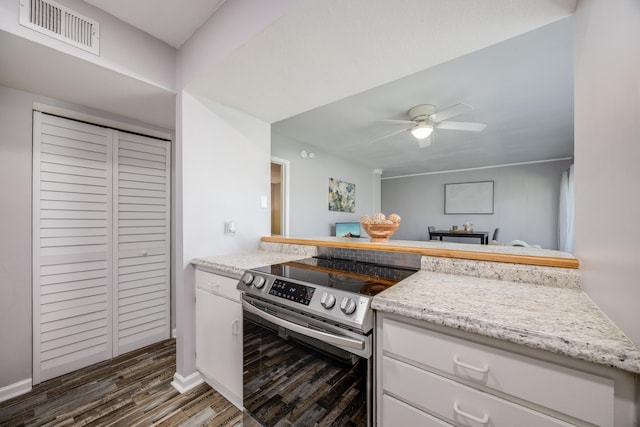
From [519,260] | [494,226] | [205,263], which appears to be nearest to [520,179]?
[494,226]

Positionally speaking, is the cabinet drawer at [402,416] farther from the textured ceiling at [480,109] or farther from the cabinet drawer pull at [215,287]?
the textured ceiling at [480,109]

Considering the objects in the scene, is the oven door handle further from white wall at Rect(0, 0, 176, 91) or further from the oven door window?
white wall at Rect(0, 0, 176, 91)

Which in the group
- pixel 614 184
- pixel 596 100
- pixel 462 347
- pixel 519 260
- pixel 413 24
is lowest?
pixel 462 347

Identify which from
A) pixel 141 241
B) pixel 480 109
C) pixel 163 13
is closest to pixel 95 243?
pixel 141 241

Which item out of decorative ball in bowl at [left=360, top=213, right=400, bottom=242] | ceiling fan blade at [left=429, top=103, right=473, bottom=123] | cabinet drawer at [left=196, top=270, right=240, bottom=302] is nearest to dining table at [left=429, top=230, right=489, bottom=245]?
ceiling fan blade at [left=429, top=103, right=473, bottom=123]

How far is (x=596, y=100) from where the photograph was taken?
2.59 feet

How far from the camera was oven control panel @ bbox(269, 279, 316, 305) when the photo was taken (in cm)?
107

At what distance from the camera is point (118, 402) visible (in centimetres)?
161

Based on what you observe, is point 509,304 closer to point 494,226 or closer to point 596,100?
point 596,100

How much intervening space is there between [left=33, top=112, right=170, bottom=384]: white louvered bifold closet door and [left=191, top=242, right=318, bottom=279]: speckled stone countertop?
0.88 m

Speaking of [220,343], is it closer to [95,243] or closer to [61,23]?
[95,243]

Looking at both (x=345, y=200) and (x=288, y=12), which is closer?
(x=288, y=12)

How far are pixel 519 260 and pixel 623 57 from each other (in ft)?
2.67

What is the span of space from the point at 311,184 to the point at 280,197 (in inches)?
26.2
